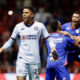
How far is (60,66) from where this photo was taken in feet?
26.9

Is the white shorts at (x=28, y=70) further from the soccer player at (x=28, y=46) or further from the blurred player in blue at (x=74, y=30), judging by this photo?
the blurred player in blue at (x=74, y=30)

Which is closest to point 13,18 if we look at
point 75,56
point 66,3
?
point 66,3

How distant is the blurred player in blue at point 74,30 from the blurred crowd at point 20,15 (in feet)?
7.74

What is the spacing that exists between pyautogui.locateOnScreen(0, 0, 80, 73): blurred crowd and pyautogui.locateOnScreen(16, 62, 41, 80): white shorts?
3.73 metres

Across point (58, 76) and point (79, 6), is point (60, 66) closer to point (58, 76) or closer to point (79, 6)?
point (58, 76)

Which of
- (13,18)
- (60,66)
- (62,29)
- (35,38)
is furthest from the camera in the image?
(13,18)

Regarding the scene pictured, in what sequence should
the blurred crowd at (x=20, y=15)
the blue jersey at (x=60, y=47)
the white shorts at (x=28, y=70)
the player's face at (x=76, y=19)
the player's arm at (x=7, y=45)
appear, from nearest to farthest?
the white shorts at (x=28, y=70) < the player's arm at (x=7, y=45) < the blue jersey at (x=60, y=47) < the player's face at (x=76, y=19) < the blurred crowd at (x=20, y=15)

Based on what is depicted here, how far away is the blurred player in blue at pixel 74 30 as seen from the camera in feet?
28.6

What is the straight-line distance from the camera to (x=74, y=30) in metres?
8.80

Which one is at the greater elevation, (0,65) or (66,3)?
(66,3)

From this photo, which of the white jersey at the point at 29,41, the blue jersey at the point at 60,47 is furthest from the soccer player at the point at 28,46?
the blue jersey at the point at 60,47

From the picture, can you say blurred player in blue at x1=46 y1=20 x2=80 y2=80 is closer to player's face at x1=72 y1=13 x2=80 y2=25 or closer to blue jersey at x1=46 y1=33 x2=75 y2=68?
blue jersey at x1=46 y1=33 x2=75 y2=68

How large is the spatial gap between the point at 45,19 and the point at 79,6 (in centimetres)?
182

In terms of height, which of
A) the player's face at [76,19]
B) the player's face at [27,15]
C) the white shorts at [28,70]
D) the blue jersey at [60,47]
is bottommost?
the white shorts at [28,70]
